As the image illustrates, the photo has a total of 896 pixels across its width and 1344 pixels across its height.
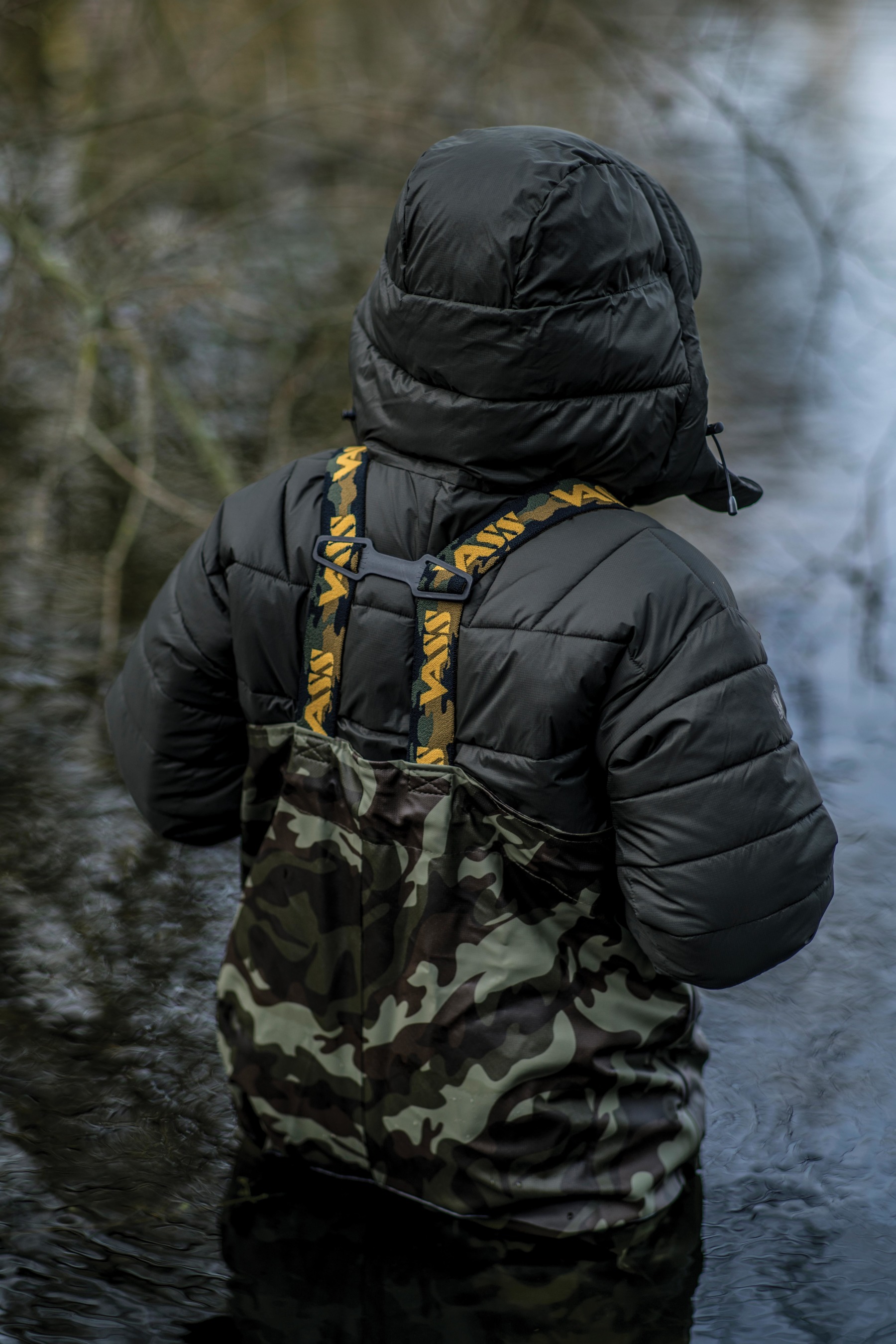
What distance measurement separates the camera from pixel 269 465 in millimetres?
4703

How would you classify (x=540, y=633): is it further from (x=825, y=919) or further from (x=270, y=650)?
(x=825, y=919)

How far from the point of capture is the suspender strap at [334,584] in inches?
63.1

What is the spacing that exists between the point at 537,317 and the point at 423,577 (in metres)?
0.33

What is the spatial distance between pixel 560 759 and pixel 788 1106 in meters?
1.14

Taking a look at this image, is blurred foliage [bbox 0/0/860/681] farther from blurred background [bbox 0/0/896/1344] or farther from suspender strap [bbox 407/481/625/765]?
suspender strap [bbox 407/481/625/765]

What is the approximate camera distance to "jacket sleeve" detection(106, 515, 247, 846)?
1775 millimetres

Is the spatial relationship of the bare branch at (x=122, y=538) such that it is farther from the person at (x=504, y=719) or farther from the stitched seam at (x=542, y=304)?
the stitched seam at (x=542, y=304)

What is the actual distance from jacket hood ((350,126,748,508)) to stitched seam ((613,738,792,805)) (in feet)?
1.21

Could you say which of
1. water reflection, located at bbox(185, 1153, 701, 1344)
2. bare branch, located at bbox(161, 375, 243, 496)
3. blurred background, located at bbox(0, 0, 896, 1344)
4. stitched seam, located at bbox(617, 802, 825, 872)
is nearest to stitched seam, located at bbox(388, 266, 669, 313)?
stitched seam, located at bbox(617, 802, 825, 872)

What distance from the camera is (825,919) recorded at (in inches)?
110

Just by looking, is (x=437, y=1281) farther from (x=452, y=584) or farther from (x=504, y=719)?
(x=452, y=584)

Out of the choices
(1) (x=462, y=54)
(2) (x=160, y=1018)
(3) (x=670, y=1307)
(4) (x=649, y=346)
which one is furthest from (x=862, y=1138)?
(1) (x=462, y=54)

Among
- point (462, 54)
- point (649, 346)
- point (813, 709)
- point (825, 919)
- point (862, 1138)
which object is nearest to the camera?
point (649, 346)

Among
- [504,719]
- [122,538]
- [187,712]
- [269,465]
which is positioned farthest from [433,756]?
[269,465]
